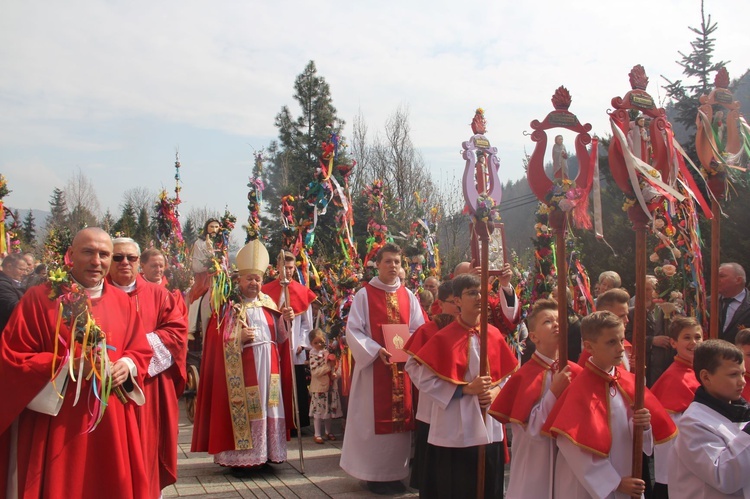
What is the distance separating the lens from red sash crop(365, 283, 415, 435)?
6.41 meters

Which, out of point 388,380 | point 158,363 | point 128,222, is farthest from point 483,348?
point 128,222

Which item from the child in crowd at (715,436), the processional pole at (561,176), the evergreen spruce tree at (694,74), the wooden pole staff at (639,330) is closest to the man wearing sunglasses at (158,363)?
the processional pole at (561,176)

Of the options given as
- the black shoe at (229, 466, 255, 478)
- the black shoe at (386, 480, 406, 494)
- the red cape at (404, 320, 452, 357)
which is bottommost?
the black shoe at (386, 480, 406, 494)

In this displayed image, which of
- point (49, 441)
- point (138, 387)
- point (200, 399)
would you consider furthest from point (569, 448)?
point (200, 399)

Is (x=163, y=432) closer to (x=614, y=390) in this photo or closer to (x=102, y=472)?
(x=102, y=472)

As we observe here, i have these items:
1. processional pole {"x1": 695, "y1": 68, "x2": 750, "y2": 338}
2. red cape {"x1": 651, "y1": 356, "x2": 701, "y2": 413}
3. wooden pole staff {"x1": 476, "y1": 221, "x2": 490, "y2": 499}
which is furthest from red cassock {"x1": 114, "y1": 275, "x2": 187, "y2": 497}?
processional pole {"x1": 695, "y1": 68, "x2": 750, "y2": 338}

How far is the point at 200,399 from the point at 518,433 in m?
3.83

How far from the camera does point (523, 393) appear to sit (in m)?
4.28

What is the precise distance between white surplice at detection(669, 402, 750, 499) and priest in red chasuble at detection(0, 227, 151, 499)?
3.20 m

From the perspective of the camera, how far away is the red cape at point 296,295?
8344 millimetres

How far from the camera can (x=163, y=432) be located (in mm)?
5020

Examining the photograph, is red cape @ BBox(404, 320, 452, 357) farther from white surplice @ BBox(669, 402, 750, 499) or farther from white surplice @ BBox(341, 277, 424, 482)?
white surplice @ BBox(669, 402, 750, 499)

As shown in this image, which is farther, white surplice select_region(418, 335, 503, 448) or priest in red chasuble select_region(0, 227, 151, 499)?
white surplice select_region(418, 335, 503, 448)

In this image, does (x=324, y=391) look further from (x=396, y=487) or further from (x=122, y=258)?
(x=122, y=258)
